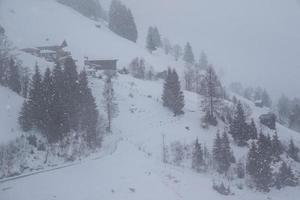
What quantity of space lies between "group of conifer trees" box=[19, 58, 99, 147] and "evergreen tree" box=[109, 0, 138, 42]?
68.4 metres

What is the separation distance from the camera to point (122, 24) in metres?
122

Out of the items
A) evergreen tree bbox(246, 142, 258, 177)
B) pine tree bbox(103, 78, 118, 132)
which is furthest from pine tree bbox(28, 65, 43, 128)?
evergreen tree bbox(246, 142, 258, 177)

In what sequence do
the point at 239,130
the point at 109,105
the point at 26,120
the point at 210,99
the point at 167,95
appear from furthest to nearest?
1. the point at 167,95
2. the point at 210,99
3. the point at 239,130
4. the point at 109,105
5. the point at 26,120

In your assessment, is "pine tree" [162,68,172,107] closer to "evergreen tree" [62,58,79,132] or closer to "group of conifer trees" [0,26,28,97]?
"evergreen tree" [62,58,79,132]

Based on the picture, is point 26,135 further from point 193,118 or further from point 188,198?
point 193,118

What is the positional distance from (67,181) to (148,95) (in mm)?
37505


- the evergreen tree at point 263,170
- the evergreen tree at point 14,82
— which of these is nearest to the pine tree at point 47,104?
the evergreen tree at point 14,82

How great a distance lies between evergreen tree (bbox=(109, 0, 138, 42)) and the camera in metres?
121

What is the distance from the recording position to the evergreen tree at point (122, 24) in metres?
121

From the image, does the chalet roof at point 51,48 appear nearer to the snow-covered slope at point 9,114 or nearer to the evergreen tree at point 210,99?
the snow-covered slope at point 9,114

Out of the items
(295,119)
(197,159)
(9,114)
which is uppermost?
(9,114)

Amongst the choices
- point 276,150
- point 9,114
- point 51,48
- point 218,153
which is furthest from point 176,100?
point 51,48

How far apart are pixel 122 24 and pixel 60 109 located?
80363mm

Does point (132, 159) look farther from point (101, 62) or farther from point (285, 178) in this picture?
point (101, 62)
